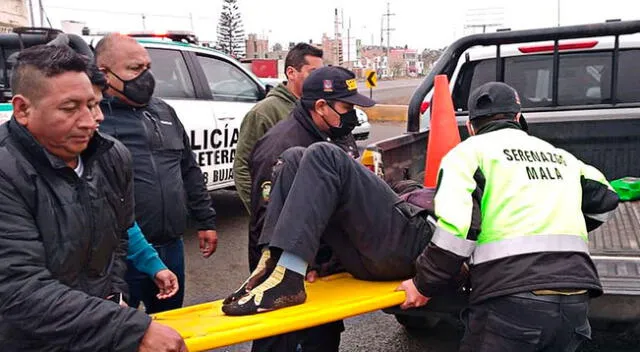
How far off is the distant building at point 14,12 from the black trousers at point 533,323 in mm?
26865

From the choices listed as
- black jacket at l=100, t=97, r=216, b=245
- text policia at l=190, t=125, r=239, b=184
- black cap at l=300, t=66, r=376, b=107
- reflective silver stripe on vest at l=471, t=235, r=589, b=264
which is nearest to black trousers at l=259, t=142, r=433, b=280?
black cap at l=300, t=66, r=376, b=107

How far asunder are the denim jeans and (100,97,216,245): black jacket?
7 centimetres

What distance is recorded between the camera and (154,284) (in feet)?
9.99

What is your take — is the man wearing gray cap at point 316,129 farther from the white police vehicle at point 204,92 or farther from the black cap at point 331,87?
the white police vehicle at point 204,92

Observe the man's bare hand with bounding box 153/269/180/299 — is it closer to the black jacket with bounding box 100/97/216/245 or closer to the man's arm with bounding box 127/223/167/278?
the man's arm with bounding box 127/223/167/278

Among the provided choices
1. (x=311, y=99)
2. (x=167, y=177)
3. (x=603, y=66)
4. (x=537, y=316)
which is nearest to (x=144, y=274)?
(x=167, y=177)

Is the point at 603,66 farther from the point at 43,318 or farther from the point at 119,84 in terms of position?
the point at 43,318

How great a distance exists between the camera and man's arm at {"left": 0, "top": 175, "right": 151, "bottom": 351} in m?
1.70

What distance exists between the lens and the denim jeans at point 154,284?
9.73 feet

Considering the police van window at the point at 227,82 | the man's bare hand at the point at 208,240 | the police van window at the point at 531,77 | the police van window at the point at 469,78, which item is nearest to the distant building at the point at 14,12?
the police van window at the point at 227,82

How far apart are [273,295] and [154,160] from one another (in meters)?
0.98

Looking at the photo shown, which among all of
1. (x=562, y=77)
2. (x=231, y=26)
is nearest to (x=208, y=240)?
(x=562, y=77)

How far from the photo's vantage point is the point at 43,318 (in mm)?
1706

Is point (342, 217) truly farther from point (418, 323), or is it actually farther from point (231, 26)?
point (231, 26)
